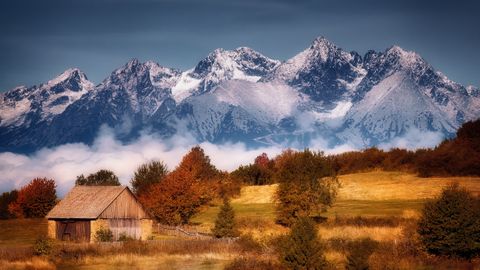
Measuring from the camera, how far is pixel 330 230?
68750 millimetres

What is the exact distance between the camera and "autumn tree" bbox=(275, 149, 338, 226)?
7562cm

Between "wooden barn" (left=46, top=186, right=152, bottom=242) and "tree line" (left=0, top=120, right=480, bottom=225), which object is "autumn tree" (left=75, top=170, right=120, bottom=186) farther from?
"wooden barn" (left=46, top=186, right=152, bottom=242)

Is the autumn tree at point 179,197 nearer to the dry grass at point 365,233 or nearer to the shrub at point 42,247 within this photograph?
the dry grass at point 365,233

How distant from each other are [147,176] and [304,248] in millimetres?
72219

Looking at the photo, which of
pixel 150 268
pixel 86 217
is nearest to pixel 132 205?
pixel 86 217

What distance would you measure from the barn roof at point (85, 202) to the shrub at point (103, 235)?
6.04 feet

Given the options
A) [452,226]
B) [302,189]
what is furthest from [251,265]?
[302,189]

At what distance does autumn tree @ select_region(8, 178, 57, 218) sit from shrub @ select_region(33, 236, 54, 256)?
201 feet

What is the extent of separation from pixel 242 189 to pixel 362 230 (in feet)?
195

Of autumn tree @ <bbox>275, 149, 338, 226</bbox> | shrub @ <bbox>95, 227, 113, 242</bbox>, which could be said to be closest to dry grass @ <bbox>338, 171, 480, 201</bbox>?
autumn tree @ <bbox>275, 149, 338, 226</bbox>

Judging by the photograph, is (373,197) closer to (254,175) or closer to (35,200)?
(254,175)

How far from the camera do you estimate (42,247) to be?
5925 cm

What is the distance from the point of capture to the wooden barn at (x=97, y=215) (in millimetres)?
79625

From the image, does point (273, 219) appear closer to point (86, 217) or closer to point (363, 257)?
point (86, 217)
